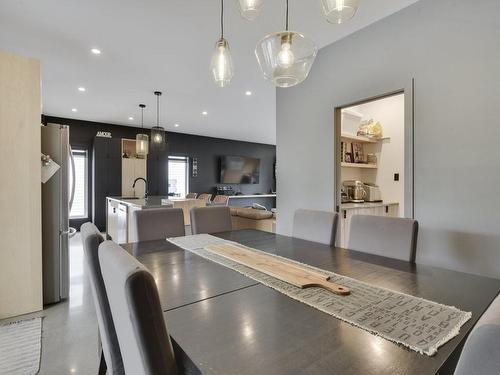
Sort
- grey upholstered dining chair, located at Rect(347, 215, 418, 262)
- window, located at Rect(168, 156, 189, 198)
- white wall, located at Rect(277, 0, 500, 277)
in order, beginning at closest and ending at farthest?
1. grey upholstered dining chair, located at Rect(347, 215, 418, 262)
2. white wall, located at Rect(277, 0, 500, 277)
3. window, located at Rect(168, 156, 189, 198)

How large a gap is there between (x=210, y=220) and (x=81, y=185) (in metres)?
5.69

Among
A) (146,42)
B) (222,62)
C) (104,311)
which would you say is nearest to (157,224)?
(104,311)

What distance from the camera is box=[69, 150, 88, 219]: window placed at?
676 centimetres

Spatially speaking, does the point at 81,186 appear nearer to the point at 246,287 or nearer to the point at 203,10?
Answer: the point at 203,10

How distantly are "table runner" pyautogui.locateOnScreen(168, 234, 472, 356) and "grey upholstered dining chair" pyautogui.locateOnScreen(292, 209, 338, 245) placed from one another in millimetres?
848

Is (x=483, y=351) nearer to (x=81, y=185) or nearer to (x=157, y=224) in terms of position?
(x=157, y=224)

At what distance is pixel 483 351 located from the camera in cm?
48

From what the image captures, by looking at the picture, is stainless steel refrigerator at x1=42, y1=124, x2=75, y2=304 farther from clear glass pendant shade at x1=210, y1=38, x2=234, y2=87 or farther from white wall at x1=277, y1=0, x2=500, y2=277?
white wall at x1=277, y1=0, x2=500, y2=277

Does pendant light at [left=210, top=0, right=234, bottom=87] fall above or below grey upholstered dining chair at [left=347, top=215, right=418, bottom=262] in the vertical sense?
above

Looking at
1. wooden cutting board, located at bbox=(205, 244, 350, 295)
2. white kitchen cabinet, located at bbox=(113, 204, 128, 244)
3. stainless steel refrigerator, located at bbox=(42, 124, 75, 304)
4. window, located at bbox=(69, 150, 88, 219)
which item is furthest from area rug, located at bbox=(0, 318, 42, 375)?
window, located at bbox=(69, 150, 88, 219)

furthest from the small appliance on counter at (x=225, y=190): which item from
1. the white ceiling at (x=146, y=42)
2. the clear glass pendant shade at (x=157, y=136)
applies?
the clear glass pendant shade at (x=157, y=136)

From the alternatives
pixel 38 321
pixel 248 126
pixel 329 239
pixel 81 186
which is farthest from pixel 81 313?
pixel 248 126

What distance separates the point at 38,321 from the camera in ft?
7.58

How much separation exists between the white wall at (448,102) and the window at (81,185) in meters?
6.44
